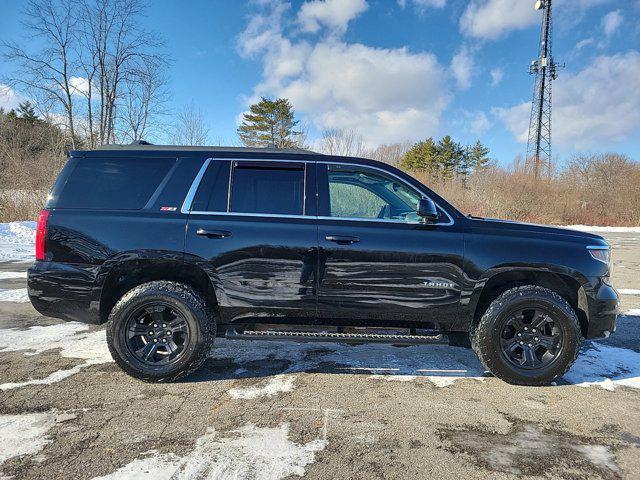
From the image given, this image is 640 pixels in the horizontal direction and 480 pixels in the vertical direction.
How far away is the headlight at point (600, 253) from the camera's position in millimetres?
3518

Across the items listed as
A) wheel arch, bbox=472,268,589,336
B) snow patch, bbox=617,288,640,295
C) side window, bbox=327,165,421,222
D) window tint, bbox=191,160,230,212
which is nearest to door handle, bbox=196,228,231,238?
window tint, bbox=191,160,230,212

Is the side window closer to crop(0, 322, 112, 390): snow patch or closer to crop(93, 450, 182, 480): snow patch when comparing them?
crop(93, 450, 182, 480): snow patch

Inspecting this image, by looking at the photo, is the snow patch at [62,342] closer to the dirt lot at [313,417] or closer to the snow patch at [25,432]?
the dirt lot at [313,417]

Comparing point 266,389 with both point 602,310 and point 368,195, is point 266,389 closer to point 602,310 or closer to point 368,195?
point 368,195

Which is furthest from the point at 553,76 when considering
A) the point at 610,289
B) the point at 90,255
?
the point at 90,255

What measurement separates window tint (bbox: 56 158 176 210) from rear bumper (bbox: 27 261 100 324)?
0.56 meters

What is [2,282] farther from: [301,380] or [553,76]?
[553,76]

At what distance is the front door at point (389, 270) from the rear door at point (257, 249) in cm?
14

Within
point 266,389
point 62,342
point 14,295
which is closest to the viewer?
point 266,389

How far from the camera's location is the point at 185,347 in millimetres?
3389

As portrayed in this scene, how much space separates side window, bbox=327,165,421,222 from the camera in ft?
11.7

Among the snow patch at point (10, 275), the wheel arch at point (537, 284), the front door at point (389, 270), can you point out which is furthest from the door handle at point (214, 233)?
the snow patch at point (10, 275)

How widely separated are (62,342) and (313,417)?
10.2 feet

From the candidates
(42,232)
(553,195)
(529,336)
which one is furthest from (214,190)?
(553,195)
